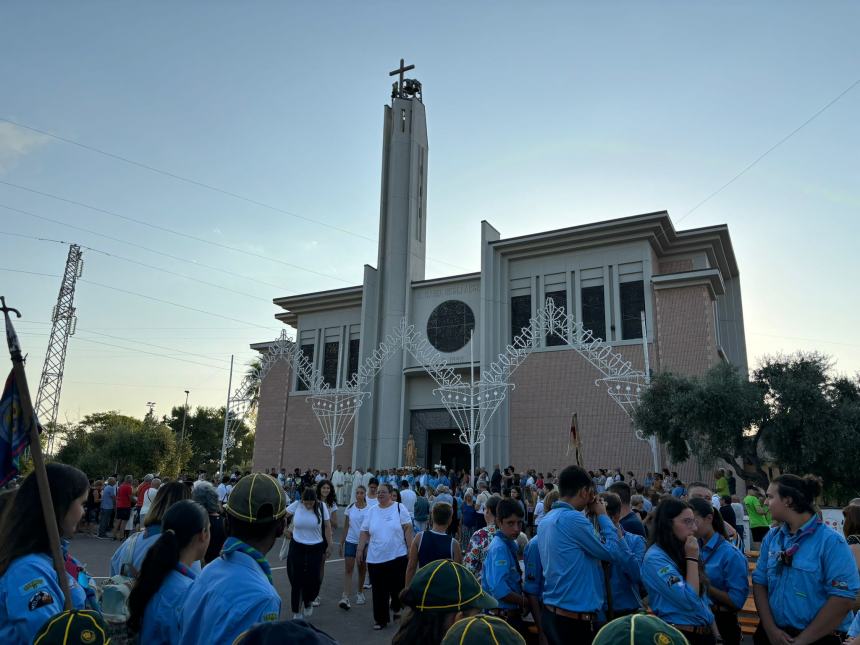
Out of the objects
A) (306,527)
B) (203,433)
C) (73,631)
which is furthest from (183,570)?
(203,433)

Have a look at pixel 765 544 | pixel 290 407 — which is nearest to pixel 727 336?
pixel 290 407

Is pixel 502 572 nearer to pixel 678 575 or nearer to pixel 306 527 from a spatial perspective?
pixel 678 575

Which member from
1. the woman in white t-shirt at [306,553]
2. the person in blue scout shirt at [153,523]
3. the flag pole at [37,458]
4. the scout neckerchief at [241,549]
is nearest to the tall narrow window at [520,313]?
the woman in white t-shirt at [306,553]

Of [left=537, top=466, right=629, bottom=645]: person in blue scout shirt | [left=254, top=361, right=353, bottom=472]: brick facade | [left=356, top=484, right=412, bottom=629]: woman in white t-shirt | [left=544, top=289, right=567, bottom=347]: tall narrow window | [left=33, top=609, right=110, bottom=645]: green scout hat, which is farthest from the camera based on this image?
[left=254, top=361, right=353, bottom=472]: brick facade

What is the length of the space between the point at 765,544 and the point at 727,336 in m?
35.8

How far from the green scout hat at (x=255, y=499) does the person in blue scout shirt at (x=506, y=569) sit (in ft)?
10.2

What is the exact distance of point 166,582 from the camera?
2934 millimetres

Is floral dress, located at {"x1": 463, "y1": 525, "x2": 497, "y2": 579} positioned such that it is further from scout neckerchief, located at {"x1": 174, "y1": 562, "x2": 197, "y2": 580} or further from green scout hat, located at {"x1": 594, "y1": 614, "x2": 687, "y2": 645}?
green scout hat, located at {"x1": 594, "y1": 614, "x2": 687, "y2": 645}

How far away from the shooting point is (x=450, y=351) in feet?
109

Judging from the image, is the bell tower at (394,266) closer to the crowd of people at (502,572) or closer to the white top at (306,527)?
the white top at (306,527)

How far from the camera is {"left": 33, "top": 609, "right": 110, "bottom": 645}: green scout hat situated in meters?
2.20

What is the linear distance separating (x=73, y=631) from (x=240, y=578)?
1.97 ft

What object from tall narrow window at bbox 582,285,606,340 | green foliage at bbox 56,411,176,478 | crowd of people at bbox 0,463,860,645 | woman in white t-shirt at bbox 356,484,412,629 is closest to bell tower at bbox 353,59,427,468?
tall narrow window at bbox 582,285,606,340

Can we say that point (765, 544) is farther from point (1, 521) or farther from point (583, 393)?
point (583, 393)
